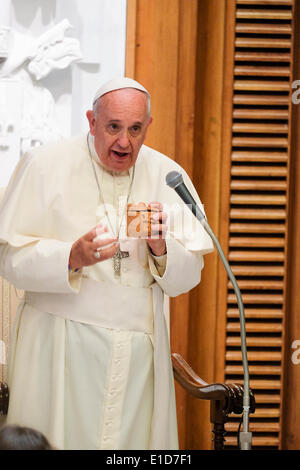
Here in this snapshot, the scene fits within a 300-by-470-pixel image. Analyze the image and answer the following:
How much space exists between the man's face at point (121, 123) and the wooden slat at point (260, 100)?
1.23 meters

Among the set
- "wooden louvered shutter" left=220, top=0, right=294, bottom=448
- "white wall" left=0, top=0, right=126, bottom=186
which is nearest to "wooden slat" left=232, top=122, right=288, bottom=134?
"wooden louvered shutter" left=220, top=0, right=294, bottom=448

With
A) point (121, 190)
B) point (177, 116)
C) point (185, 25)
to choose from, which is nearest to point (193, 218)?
point (121, 190)

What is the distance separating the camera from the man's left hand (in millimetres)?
2416

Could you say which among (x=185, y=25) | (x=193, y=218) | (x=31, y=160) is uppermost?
(x=185, y=25)

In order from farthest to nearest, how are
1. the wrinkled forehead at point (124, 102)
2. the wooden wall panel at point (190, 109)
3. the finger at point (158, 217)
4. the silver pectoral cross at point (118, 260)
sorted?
the wooden wall panel at point (190, 109) → the silver pectoral cross at point (118, 260) → the wrinkled forehead at point (124, 102) → the finger at point (158, 217)

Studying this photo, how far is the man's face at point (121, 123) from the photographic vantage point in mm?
2502

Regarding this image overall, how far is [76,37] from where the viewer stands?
3426mm

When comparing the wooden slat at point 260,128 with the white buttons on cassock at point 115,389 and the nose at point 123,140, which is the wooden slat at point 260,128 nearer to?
the nose at point 123,140

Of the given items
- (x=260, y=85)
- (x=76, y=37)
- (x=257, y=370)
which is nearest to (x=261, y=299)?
(x=257, y=370)

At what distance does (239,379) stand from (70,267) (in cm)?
160

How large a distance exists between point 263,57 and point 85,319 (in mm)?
1699

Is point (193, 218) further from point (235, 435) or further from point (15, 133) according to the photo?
point (235, 435)

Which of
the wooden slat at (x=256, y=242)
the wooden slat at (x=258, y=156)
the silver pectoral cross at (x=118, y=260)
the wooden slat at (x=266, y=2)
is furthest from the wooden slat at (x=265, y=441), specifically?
the wooden slat at (x=266, y=2)

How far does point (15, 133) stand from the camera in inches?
135
